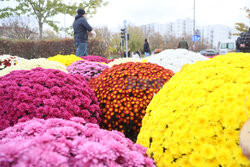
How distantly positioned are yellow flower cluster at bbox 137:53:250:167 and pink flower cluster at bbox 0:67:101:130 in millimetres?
914

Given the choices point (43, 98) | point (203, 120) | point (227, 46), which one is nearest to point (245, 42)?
point (203, 120)

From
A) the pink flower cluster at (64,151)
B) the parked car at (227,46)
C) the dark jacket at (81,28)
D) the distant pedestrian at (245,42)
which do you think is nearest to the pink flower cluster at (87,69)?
the dark jacket at (81,28)

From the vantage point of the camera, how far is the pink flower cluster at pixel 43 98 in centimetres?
200

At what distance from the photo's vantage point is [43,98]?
2.12 m

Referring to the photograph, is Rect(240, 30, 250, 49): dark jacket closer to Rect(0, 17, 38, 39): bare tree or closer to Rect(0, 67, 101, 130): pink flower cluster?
Rect(0, 67, 101, 130): pink flower cluster

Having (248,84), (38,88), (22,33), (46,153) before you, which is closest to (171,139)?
(248,84)

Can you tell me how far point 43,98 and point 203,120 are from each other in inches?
64.3

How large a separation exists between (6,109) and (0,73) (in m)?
2.11

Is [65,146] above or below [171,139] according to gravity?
above

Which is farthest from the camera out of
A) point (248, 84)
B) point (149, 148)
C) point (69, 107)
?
point (69, 107)

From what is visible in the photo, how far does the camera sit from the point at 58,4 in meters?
19.0

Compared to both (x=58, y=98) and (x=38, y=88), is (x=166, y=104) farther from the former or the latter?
(x=38, y=88)

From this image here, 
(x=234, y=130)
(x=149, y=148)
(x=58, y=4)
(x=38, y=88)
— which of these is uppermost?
(x=58, y=4)

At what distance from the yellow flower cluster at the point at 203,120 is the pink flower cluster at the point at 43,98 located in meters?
0.91
